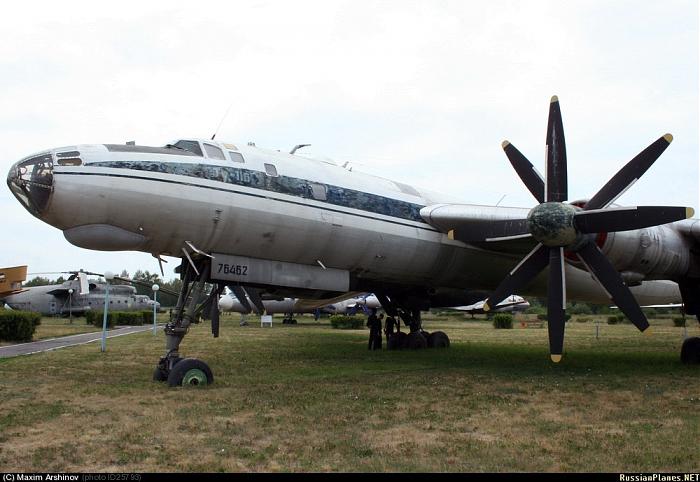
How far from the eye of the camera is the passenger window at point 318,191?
38.0 ft

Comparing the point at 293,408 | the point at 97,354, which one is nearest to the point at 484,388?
the point at 293,408

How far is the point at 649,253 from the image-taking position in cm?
1264

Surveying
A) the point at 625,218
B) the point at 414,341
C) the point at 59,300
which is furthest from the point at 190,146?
the point at 59,300

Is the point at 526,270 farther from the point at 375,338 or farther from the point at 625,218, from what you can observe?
the point at 375,338

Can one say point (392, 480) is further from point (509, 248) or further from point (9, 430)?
point (509, 248)

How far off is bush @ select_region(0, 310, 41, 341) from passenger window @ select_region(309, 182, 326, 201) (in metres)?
15.6

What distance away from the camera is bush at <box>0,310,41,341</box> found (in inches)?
847

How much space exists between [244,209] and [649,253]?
27.9ft

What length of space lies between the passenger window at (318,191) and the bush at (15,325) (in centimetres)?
1560

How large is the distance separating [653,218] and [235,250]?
7330 mm

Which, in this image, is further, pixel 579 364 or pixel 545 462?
pixel 579 364

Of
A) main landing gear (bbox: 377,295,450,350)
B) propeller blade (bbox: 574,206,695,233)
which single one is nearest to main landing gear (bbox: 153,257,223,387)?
propeller blade (bbox: 574,206,695,233)

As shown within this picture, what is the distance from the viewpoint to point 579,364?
13.9m

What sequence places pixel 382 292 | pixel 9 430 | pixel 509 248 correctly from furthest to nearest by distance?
pixel 382 292, pixel 509 248, pixel 9 430
